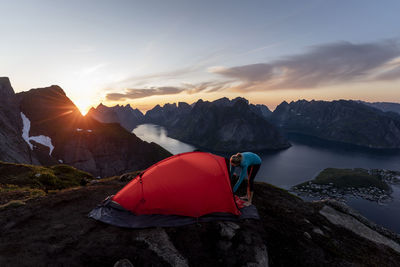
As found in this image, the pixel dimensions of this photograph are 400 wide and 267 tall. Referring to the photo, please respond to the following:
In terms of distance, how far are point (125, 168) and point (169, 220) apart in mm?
125964

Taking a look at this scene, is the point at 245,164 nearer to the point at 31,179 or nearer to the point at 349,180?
the point at 31,179

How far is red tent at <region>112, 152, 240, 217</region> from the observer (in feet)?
28.1

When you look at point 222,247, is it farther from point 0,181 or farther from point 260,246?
point 0,181

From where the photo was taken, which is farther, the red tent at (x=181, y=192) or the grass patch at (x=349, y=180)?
the grass patch at (x=349, y=180)

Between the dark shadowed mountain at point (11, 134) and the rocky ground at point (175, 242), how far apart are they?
6234cm

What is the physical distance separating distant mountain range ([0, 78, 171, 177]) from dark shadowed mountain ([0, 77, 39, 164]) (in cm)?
51

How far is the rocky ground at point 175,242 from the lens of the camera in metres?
6.25

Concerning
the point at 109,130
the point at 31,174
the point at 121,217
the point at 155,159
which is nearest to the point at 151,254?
the point at 121,217

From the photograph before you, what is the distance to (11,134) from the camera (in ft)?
219

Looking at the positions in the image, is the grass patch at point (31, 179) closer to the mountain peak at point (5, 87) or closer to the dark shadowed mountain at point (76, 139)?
the dark shadowed mountain at point (76, 139)

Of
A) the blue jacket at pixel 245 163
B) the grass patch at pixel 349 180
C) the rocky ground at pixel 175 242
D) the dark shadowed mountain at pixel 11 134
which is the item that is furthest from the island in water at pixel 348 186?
the dark shadowed mountain at pixel 11 134

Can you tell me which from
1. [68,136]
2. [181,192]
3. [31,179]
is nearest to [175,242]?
[181,192]

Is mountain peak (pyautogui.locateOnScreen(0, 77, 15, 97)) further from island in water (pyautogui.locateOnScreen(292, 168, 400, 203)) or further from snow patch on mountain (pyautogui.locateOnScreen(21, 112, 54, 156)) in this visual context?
island in water (pyautogui.locateOnScreen(292, 168, 400, 203))

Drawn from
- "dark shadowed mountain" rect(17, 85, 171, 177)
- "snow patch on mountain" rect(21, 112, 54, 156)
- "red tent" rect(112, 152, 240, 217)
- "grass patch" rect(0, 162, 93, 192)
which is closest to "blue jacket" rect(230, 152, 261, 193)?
"red tent" rect(112, 152, 240, 217)
